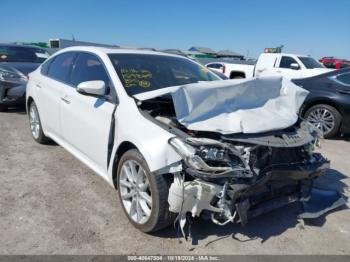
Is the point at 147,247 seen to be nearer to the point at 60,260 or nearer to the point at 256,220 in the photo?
the point at 60,260

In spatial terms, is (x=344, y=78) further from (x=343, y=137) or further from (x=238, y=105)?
(x=238, y=105)

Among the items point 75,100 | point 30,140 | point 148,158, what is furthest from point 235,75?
point 148,158

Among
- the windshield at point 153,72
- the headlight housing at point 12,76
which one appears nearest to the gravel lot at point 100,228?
the windshield at point 153,72

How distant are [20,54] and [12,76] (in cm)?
194

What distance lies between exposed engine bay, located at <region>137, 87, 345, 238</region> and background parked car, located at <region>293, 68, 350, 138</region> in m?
3.97

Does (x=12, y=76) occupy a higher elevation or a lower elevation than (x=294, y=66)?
lower

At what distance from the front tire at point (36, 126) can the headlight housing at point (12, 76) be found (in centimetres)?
262

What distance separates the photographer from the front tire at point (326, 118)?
682cm

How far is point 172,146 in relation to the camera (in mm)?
2713

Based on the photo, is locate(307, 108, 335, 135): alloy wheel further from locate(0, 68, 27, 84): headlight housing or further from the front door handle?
locate(0, 68, 27, 84): headlight housing

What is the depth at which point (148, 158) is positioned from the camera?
282cm

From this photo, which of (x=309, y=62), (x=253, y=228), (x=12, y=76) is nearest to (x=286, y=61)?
(x=309, y=62)

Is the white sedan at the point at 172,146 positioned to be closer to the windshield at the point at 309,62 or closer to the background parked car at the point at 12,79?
the background parked car at the point at 12,79

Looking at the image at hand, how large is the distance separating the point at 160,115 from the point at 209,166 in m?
0.85
